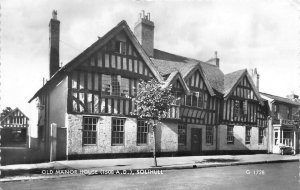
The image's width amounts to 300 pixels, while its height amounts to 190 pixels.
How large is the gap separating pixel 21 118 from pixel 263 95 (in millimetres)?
26410

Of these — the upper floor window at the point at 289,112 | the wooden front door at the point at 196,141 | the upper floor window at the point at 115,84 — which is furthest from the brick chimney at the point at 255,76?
the upper floor window at the point at 115,84

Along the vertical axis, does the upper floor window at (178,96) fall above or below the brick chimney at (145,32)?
below

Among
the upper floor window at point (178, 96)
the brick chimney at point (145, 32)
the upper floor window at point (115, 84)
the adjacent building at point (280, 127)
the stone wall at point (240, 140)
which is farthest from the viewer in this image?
the adjacent building at point (280, 127)

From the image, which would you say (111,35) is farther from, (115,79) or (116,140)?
(116,140)

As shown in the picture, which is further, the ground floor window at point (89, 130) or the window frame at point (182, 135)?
the window frame at point (182, 135)

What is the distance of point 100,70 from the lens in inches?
698

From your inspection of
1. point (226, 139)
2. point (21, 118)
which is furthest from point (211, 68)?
point (21, 118)

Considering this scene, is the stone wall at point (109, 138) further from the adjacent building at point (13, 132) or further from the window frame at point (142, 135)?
the adjacent building at point (13, 132)

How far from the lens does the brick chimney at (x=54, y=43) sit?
19.2 metres

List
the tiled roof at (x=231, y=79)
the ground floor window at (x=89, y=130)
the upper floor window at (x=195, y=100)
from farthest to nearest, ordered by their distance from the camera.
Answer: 1. the tiled roof at (x=231, y=79)
2. the upper floor window at (x=195, y=100)
3. the ground floor window at (x=89, y=130)

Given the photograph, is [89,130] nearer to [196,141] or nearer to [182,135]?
[182,135]

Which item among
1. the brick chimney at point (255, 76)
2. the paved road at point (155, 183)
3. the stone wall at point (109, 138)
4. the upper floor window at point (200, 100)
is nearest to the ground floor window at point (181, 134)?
the stone wall at point (109, 138)

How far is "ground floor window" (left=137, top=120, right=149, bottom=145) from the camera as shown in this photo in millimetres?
19453

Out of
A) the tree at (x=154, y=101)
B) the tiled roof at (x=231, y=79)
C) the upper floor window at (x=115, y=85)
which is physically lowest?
the tree at (x=154, y=101)
